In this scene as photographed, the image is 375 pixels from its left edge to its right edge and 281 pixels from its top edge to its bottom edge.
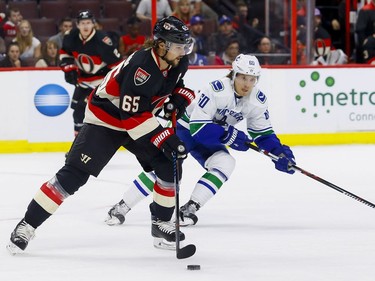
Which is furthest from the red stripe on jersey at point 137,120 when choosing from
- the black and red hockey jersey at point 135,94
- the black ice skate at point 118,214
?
the black ice skate at point 118,214

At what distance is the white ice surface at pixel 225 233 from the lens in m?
4.05

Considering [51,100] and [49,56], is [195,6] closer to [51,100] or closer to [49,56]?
[49,56]

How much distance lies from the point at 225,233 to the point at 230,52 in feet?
14.3

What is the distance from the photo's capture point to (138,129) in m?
4.25

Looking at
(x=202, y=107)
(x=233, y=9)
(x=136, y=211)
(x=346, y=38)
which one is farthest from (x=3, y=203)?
(x=346, y=38)

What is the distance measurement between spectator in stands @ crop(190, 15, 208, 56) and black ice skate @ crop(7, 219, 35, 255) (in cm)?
494

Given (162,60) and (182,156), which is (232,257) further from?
(162,60)

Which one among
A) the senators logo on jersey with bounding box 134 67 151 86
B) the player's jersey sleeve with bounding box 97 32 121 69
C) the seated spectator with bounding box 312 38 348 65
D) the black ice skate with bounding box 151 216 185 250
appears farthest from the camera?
the seated spectator with bounding box 312 38 348 65

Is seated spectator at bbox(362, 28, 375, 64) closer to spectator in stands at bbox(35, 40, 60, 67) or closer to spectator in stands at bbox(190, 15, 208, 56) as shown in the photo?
spectator in stands at bbox(190, 15, 208, 56)

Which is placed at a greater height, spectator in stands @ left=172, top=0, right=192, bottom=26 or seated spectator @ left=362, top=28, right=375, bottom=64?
spectator in stands @ left=172, top=0, right=192, bottom=26

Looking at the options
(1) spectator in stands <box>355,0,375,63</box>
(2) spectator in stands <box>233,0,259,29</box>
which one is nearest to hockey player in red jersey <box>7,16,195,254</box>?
(2) spectator in stands <box>233,0,259,29</box>

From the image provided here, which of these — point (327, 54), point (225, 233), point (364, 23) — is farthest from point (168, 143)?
point (364, 23)

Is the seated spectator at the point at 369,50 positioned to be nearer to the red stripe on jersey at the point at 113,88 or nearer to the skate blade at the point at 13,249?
the red stripe on jersey at the point at 113,88

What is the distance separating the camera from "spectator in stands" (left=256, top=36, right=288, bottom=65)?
9.16m
